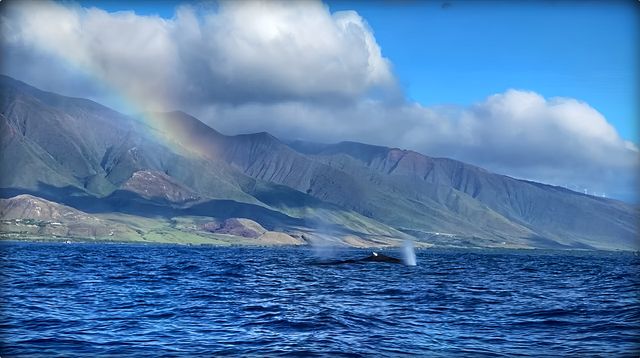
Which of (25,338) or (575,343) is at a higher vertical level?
(575,343)

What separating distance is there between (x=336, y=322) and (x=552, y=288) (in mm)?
43697

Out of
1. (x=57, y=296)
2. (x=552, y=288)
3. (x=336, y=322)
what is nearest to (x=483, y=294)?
(x=552, y=288)

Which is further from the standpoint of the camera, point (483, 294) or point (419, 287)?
Answer: point (419, 287)

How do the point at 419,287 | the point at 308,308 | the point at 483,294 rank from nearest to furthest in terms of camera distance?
the point at 308,308
the point at 483,294
the point at 419,287

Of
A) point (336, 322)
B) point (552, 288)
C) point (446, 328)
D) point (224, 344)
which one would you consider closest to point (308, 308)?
point (336, 322)

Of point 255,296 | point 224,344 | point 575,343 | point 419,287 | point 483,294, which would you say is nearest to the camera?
point 224,344

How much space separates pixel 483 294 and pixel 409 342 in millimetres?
31660

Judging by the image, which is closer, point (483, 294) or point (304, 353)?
point (304, 353)

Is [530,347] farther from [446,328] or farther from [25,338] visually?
[25,338]

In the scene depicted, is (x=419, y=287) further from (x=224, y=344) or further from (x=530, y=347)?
(x=224, y=344)

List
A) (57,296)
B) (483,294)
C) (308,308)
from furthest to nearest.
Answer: (483,294) → (57,296) → (308,308)

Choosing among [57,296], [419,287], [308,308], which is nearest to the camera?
[308,308]

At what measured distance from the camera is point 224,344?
3447 cm

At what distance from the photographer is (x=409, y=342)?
3594cm
